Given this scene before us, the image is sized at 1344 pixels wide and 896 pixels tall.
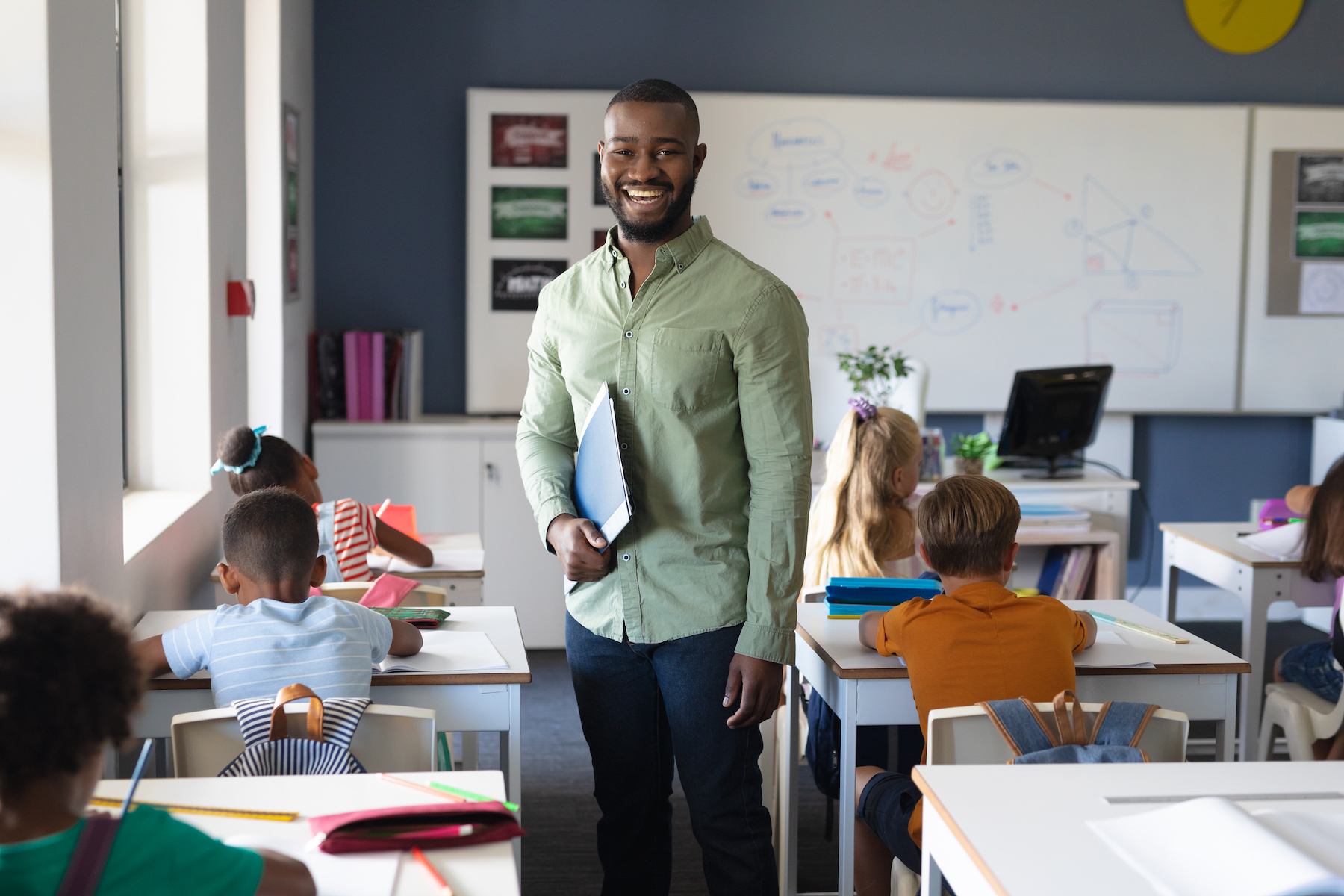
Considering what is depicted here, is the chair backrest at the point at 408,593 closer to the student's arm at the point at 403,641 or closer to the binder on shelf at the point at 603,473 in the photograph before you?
the student's arm at the point at 403,641

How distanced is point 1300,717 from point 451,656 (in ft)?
6.57

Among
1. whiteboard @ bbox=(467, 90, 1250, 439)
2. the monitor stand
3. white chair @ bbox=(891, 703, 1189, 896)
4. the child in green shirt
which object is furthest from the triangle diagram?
the child in green shirt

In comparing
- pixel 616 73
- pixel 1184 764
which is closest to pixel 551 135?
pixel 616 73

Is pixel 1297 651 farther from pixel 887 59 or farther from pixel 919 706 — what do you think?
pixel 887 59

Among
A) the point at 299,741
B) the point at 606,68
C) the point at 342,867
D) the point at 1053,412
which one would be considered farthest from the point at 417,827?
the point at 606,68

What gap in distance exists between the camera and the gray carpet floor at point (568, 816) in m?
2.66

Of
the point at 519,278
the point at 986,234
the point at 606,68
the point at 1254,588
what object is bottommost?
the point at 1254,588

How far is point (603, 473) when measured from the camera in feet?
5.80

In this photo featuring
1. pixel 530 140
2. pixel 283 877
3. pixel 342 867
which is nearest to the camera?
pixel 283 877

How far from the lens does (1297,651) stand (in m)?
2.98

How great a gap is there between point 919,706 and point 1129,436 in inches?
135

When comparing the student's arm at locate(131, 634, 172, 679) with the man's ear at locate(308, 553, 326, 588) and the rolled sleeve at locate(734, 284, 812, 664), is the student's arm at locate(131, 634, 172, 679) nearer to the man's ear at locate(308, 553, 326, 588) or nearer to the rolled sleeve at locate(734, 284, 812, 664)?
the man's ear at locate(308, 553, 326, 588)

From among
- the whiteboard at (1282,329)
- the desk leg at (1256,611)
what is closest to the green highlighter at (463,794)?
the desk leg at (1256,611)

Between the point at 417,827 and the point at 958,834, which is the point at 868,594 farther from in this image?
the point at 417,827
